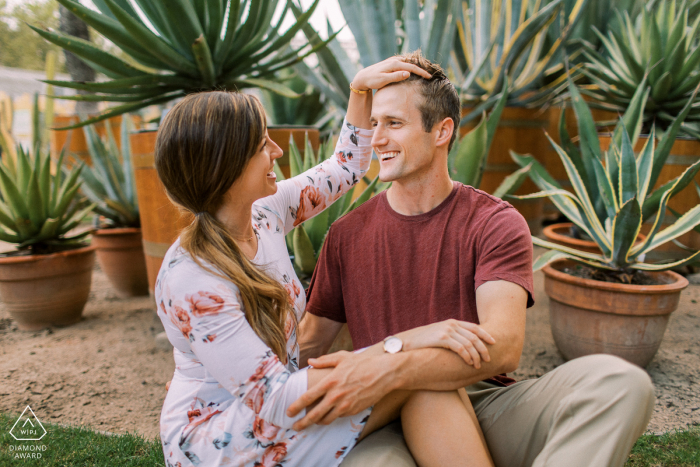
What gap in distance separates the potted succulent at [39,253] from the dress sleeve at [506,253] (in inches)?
126

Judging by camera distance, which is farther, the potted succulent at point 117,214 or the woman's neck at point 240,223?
the potted succulent at point 117,214

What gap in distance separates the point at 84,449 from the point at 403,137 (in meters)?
1.88

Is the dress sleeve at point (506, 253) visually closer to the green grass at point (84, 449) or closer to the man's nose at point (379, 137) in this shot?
the man's nose at point (379, 137)

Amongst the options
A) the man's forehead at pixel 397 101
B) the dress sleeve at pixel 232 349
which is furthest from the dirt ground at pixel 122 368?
the man's forehead at pixel 397 101

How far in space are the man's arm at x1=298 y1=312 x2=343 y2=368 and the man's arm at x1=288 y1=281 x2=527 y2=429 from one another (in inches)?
22.7

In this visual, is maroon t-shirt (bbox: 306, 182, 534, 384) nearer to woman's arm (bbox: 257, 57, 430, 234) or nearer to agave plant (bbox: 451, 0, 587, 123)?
woman's arm (bbox: 257, 57, 430, 234)

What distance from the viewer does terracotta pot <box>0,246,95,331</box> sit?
3.50 metres

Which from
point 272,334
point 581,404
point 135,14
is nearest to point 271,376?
point 272,334

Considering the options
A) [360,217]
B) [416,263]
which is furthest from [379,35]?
[416,263]

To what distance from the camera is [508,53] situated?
4340mm

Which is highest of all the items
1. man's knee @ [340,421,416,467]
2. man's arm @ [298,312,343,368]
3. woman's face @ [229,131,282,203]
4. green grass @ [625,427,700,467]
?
woman's face @ [229,131,282,203]

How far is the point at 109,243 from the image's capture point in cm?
423

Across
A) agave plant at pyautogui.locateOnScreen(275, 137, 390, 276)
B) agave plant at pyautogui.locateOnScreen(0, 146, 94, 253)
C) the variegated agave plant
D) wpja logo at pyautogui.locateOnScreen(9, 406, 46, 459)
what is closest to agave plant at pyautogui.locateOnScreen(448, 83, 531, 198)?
the variegated agave plant

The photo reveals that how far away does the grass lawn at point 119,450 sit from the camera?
198 centimetres
